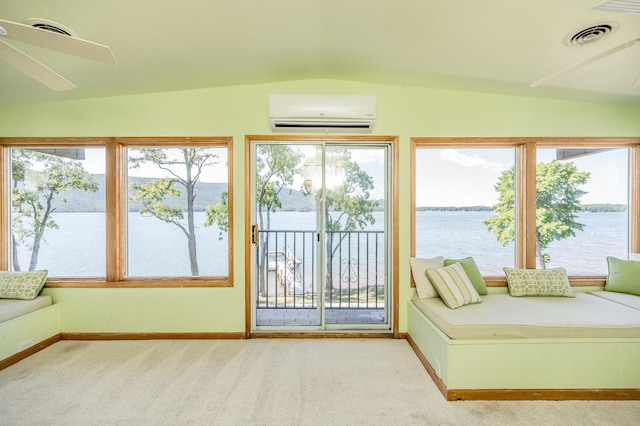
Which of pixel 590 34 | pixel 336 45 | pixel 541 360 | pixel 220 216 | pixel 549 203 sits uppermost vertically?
pixel 336 45

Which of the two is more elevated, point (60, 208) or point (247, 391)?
point (60, 208)

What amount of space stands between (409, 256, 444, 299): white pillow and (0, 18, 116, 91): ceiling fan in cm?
276

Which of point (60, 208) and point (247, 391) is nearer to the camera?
point (247, 391)

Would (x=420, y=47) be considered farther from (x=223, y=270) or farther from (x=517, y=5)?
(x=223, y=270)

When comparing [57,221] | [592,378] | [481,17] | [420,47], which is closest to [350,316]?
[592,378]

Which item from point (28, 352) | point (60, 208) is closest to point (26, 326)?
Result: point (28, 352)

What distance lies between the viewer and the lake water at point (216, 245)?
125 inches

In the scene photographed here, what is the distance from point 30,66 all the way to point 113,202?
170 cm

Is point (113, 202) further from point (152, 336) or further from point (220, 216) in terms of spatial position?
point (152, 336)

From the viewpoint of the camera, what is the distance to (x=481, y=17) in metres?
1.85

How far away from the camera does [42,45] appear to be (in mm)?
1440

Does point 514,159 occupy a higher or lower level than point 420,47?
lower

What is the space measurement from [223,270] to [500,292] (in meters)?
2.85

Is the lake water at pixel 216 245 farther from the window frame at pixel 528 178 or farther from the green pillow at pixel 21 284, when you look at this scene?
the green pillow at pixel 21 284
